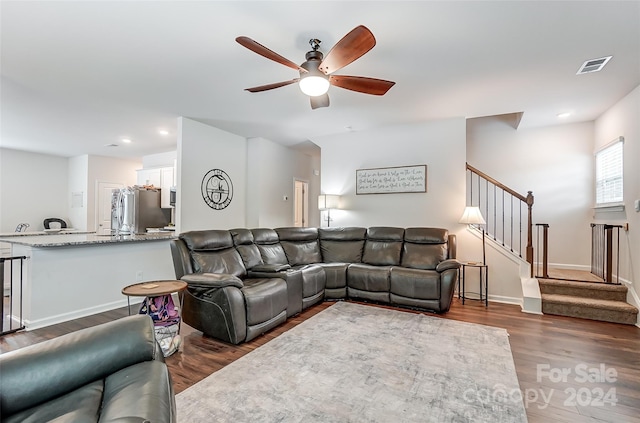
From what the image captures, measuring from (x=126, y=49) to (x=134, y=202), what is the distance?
3.25 metres

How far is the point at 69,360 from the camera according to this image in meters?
1.21

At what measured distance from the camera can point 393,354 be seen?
2.50 meters

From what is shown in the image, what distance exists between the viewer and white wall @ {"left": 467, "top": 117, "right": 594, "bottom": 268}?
4699 millimetres

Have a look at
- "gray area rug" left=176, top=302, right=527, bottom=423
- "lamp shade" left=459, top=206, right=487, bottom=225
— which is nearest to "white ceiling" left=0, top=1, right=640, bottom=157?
"lamp shade" left=459, top=206, right=487, bottom=225

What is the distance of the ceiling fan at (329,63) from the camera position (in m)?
1.94

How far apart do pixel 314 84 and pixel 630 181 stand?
12.9 feet

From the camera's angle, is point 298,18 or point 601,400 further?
point 298,18

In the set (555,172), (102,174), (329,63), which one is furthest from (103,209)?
(555,172)

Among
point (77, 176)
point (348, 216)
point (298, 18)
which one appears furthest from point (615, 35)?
point (77, 176)

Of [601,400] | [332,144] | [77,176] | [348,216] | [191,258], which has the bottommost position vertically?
[601,400]

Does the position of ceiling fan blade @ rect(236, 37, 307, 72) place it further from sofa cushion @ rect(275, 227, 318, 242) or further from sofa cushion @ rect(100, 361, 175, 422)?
sofa cushion @ rect(275, 227, 318, 242)

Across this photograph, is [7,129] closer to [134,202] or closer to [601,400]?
[134,202]

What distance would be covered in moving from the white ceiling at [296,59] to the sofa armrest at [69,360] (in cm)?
213

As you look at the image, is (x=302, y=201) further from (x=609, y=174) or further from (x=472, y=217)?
(x=609, y=174)
